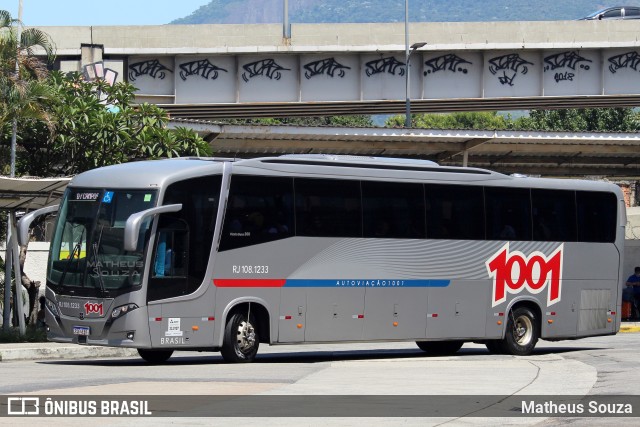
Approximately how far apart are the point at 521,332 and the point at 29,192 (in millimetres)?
9849

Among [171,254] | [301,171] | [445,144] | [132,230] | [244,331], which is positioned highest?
[445,144]

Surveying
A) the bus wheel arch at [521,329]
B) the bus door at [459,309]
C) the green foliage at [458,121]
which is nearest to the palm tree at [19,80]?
the bus door at [459,309]

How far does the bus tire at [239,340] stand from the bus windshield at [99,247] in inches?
71.1

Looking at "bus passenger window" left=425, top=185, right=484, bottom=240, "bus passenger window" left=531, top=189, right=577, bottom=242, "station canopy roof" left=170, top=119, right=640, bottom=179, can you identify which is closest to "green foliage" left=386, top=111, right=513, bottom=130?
"station canopy roof" left=170, top=119, right=640, bottom=179

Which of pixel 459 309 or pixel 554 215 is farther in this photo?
pixel 554 215

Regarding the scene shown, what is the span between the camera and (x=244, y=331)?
2072 centimetres

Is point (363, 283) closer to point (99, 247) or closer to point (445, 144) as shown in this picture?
point (99, 247)

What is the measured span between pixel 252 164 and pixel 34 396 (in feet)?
26.1

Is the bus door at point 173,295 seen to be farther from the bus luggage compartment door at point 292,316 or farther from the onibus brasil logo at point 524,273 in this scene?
the onibus brasil logo at point 524,273

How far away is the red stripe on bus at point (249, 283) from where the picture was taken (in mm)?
20341

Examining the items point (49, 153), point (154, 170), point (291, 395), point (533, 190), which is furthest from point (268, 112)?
point (291, 395)

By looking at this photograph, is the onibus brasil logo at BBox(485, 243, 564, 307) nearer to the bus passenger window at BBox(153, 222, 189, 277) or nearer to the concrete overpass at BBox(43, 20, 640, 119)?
the bus passenger window at BBox(153, 222, 189, 277)

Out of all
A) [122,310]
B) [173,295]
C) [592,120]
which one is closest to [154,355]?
[173,295]

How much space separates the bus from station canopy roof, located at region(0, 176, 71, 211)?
1070 mm
